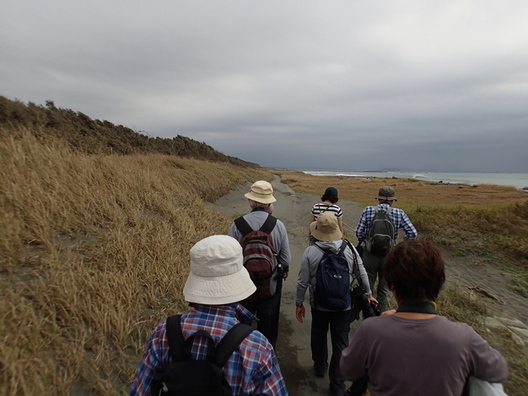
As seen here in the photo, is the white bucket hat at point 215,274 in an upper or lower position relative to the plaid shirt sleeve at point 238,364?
upper

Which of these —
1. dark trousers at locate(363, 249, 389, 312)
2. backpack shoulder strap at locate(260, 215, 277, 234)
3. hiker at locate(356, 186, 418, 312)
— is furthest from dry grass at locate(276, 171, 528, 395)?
backpack shoulder strap at locate(260, 215, 277, 234)

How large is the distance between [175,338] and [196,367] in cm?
17

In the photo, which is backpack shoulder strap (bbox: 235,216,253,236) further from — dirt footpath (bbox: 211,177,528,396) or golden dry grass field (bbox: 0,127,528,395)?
dirt footpath (bbox: 211,177,528,396)

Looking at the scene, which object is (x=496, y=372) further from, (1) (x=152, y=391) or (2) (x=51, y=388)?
(2) (x=51, y=388)

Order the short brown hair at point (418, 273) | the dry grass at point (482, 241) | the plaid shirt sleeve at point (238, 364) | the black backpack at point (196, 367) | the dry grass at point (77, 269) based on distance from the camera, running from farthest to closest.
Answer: the dry grass at point (482, 241) < the dry grass at point (77, 269) < the short brown hair at point (418, 273) < the plaid shirt sleeve at point (238, 364) < the black backpack at point (196, 367)

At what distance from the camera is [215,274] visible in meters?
1.53

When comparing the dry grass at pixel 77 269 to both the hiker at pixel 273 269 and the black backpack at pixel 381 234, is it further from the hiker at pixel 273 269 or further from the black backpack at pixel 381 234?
the black backpack at pixel 381 234

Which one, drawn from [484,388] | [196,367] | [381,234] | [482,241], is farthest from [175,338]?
[482,241]

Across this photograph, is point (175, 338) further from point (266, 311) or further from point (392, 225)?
point (392, 225)

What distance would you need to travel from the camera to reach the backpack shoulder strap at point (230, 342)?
128 centimetres

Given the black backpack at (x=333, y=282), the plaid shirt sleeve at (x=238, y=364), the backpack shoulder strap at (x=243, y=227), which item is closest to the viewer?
the plaid shirt sleeve at (x=238, y=364)

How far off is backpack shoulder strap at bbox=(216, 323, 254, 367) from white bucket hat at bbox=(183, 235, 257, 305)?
159mm

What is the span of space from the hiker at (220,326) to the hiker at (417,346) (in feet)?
1.60

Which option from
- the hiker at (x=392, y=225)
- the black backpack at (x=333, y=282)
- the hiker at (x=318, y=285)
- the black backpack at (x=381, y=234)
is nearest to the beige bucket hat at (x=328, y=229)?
the hiker at (x=318, y=285)
